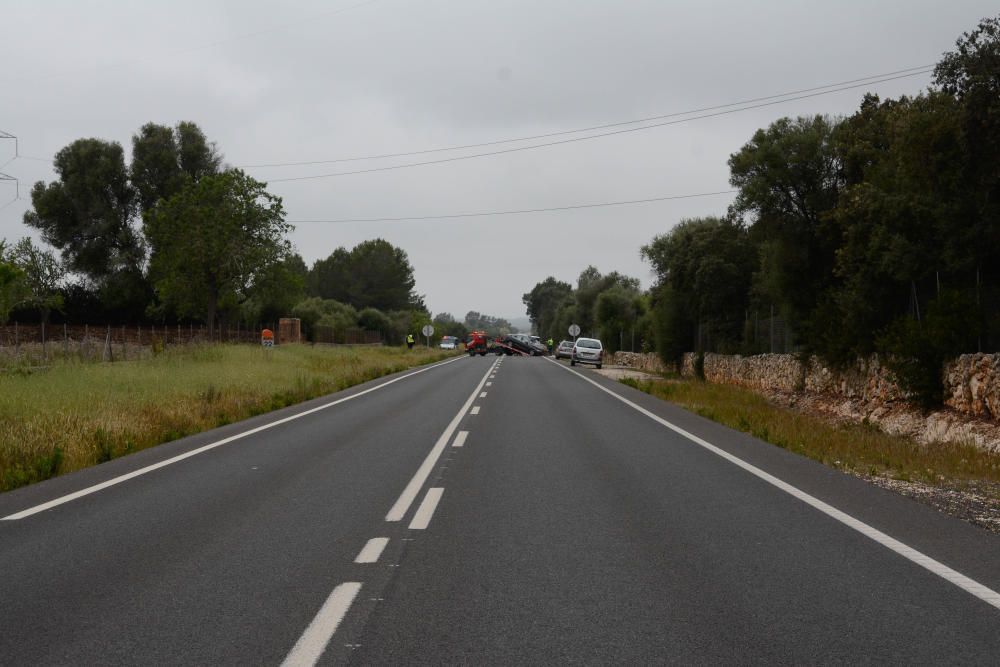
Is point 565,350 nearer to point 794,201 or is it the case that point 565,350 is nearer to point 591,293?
point 794,201

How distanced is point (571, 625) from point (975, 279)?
1713cm

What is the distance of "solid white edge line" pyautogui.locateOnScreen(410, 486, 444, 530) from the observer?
23.2ft

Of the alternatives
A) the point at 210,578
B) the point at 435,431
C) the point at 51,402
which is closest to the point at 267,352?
the point at 51,402

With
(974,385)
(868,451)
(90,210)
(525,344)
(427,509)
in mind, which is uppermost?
(90,210)

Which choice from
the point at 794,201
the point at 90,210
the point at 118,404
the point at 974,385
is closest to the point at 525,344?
the point at 90,210

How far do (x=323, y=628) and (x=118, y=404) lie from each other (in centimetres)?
1284

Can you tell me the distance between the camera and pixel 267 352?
125ft

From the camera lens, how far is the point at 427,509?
7715mm

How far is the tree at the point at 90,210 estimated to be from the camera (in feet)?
233

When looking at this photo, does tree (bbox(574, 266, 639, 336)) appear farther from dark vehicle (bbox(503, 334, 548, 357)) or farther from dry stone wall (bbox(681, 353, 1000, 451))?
dry stone wall (bbox(681, 353, 1000, 451))

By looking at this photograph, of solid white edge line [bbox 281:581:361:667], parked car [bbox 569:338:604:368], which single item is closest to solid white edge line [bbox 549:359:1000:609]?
solid white edge line [bbox 281:581:361:667]

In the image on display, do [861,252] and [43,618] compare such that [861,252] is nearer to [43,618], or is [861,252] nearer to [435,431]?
[435,431]

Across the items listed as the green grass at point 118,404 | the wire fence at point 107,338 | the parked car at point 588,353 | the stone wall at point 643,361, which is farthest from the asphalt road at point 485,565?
the parked car at point 588,353

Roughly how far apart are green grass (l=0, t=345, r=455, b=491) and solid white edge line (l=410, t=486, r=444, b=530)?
4837 millimetres
